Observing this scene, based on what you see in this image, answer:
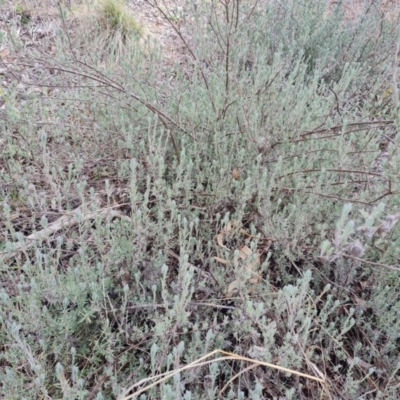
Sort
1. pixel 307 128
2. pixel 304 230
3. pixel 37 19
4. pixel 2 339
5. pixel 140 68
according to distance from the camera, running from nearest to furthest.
Result: pixel 2 339, pixel 304 230, pixel 307 128, pixel 140 68, pixel 37 19

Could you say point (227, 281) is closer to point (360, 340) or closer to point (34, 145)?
point (360, 340)

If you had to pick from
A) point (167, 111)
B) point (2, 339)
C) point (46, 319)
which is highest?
point (167, 111)

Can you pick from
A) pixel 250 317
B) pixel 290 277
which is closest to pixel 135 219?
pixel 250 317

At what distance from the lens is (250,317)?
4.35 ft

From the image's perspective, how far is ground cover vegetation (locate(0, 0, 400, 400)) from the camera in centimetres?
130

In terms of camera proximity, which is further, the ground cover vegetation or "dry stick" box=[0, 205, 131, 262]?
"dry stick" box=[0, 205, 131, 262]

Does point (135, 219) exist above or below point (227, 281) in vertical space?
above

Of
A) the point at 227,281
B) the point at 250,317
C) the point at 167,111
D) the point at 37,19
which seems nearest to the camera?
the point at 250,317

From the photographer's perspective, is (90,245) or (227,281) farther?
(90,245)

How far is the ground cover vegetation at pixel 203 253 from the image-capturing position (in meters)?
1.30

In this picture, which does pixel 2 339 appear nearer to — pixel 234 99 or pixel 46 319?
pixel 46 319

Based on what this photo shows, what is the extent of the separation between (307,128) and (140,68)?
3.78 ft

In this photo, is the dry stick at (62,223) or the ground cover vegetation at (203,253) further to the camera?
the dry stick at (62,223)

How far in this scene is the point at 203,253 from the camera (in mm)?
1688
